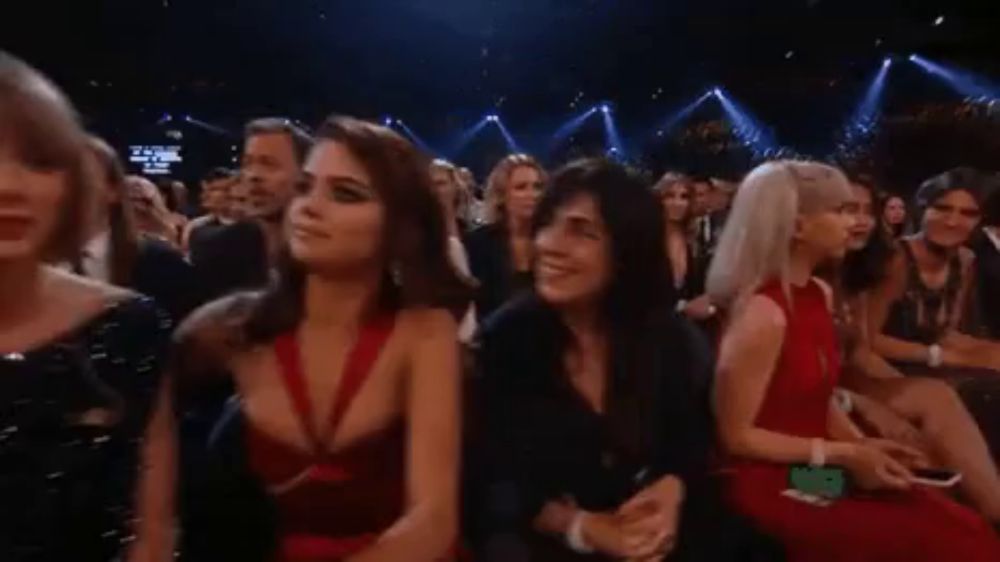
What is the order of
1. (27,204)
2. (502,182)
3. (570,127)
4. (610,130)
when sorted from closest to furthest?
(27,204), (502,182), (610,130), (570,127)

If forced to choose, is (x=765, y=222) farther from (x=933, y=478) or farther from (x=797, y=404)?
(x=933, y=478)

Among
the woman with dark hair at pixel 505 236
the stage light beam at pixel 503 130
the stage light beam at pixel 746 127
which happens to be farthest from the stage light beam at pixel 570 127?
the woman with dark hair at pixel 505 236

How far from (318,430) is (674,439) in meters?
0.81

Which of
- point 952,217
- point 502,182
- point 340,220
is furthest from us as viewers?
point 502,182

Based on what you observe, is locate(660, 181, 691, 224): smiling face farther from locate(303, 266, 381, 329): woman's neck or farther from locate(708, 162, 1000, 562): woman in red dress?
locate(303, 266, 381, 329): woman's neck

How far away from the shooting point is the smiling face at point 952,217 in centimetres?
443

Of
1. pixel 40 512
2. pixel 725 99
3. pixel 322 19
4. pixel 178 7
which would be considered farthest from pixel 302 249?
pixel 725 99

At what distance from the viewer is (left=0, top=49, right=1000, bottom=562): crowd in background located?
1.57m

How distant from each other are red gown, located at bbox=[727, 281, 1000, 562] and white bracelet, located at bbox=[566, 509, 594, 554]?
26.2 inches

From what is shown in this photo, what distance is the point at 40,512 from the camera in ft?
4.99

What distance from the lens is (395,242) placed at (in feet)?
6.77

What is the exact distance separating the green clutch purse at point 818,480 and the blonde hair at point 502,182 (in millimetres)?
2064

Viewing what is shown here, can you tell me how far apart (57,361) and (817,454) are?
1.90 m

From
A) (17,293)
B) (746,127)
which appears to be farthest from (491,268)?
(746,127)
